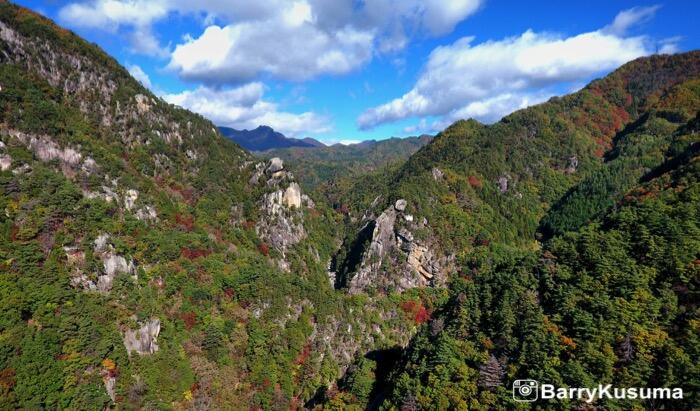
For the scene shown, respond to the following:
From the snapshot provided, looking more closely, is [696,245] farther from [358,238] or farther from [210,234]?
[358,238]

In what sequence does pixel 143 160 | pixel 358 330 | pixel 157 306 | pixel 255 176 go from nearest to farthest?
pixel 157 306 < pixel 358 330 < pixel 143 160 < pixel 255 176

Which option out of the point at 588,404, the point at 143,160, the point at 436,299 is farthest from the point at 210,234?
the point at 588,404

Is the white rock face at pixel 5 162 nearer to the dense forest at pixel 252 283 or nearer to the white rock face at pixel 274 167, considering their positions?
the dense forest at pixel 252 283

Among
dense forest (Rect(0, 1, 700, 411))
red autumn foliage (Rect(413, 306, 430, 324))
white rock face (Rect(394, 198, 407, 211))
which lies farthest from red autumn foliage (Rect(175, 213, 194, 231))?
white rock face (Rect(394, 198, 407, 211))

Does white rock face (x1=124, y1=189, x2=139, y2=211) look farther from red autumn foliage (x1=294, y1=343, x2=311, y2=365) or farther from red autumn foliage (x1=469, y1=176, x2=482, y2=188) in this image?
red autumn foliage (x1=469, y1=176, x2=482, y2=188)

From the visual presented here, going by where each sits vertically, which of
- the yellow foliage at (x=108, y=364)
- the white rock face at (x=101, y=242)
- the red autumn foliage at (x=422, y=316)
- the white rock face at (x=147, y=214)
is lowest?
the yellow foliage at (x=108, y=364)

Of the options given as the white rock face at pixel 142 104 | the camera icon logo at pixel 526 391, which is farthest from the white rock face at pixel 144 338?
the white rock face at pixel 142 104

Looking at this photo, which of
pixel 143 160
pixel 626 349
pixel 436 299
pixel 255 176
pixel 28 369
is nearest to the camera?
pixel 626 349
